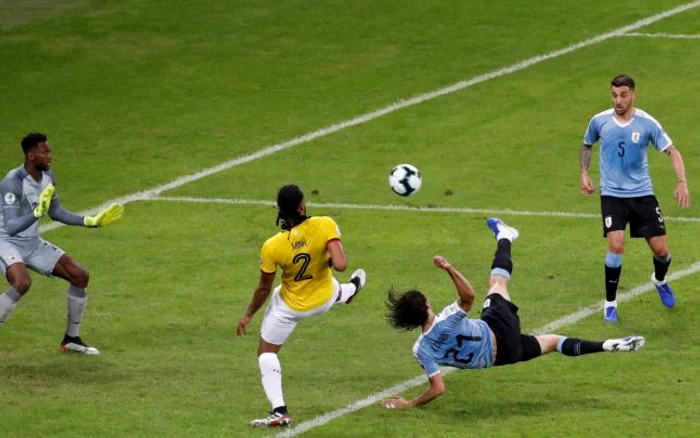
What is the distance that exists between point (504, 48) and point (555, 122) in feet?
13.8

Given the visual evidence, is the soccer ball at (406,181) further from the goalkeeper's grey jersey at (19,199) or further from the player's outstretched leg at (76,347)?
the goalkeeper's grey jersey at (19,199)

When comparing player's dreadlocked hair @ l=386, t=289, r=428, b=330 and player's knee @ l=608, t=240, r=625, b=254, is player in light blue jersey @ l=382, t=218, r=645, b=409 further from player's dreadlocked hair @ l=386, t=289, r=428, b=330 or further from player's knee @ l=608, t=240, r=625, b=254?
A: player's knee @ l=608, t=240, r=625, b=254

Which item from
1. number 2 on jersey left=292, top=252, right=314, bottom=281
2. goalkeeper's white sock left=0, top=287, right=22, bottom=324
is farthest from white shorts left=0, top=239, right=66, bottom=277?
number 2 on jersey left=292, top=252, right=314, bottom=281

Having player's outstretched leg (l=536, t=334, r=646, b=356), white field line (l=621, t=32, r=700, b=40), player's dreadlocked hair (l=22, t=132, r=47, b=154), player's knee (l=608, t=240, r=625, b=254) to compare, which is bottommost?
player's outstretched leg (l=536, t=334, r=646, b=356)

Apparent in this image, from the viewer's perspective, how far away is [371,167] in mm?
25906

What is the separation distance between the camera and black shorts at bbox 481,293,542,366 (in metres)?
15.7

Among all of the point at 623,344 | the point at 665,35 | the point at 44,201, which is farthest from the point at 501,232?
the point at 665,35

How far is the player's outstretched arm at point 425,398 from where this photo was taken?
15.1 m

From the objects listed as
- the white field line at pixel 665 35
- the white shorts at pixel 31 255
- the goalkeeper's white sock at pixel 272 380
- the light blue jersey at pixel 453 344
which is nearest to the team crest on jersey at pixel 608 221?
the light blue jersey at pixel 453 344

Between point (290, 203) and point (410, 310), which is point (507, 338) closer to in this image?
point (410, 310)

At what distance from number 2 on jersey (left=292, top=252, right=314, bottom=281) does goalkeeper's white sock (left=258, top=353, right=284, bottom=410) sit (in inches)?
30.8

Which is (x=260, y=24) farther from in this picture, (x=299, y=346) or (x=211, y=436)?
(x=211, y=436)

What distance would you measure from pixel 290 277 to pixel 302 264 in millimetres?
188

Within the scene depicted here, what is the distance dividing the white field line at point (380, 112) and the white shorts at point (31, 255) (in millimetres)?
5786
